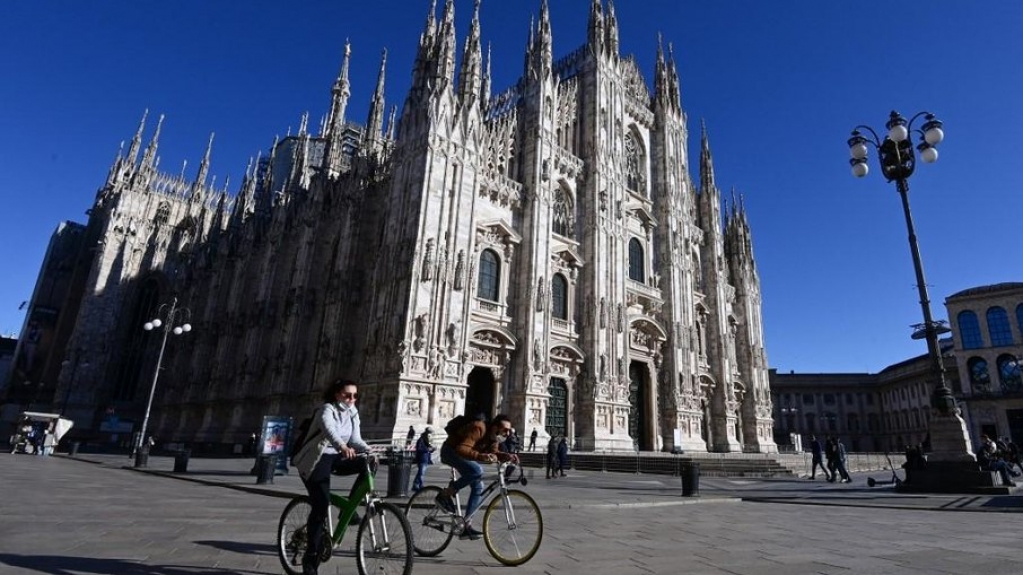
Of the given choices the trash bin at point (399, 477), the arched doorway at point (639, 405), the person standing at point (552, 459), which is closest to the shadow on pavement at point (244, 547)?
the trash bin at point (399, 477)

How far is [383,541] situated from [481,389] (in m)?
21.6

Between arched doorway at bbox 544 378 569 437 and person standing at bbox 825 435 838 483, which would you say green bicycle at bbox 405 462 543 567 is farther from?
arched doorway at bbox 544 378 569 437

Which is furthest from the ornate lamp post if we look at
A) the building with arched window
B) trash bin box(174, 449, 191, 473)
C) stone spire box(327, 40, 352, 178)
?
the building with arched window

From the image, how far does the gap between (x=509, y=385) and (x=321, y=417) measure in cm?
2164

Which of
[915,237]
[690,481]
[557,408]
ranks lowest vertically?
[690,481]

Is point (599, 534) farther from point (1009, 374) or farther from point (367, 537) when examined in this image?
point (1009, 374)

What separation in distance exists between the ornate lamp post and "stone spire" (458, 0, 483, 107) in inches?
675

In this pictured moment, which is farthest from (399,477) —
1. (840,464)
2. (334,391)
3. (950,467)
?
(840,464)

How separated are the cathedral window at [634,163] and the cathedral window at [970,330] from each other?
126 ft

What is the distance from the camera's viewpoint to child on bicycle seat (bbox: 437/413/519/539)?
18.2ft

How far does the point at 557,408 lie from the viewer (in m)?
27.2

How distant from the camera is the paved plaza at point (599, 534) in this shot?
4.92 meters

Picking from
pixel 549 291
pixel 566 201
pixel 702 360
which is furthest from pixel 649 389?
pixel 566 201

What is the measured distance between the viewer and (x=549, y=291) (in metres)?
27.0
